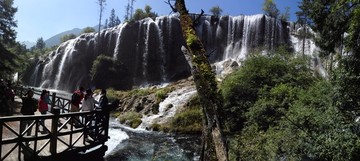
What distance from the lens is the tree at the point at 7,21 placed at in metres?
49.4

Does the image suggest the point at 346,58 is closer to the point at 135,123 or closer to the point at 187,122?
the point at 187,122

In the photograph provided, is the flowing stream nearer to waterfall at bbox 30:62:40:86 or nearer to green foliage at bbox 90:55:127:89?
green foliage at bbox 90:55:127:89

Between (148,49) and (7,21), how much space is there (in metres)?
23.6

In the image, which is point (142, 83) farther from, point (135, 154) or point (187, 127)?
point (135, 154)

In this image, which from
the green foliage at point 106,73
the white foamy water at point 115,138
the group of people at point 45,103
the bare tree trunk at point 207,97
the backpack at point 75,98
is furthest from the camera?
the green foliage at point 106,73

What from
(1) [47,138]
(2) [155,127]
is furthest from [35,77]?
(1) [47,138]

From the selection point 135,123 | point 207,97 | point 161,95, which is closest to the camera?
point 207,97

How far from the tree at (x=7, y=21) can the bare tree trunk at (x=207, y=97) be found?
48.0 m

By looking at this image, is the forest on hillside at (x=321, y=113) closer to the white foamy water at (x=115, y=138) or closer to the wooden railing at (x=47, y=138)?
the wooden railing at (x=47, y=138)

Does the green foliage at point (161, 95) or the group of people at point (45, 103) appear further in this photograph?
the green foliage at point (161, 95)

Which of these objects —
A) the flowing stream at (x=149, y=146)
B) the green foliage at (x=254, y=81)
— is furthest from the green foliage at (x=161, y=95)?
the green foliage at (x=254, y=81)

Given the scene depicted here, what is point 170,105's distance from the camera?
34.1m

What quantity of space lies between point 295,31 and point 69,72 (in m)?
41.2

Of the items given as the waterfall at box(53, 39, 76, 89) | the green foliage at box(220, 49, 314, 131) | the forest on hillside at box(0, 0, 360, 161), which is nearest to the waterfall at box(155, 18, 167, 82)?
the waterfall at box(53, 39, 76, 89)
